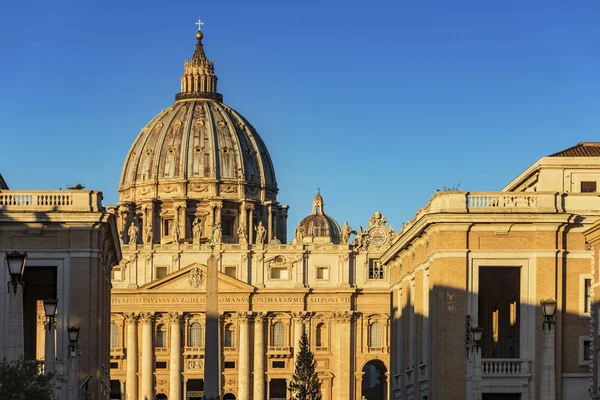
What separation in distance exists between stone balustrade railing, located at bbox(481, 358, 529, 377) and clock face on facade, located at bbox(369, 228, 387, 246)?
9575cm

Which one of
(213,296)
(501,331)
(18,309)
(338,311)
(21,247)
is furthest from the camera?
(338,311)

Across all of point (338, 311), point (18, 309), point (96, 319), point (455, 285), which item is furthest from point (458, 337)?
point (338, 311)

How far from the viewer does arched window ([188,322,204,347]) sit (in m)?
168

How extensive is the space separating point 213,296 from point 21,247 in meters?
10.5

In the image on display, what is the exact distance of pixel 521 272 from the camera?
8125 cm

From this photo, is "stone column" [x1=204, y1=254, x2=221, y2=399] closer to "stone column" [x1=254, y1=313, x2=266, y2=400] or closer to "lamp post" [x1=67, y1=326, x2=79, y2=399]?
"lamp post" [x1=67, y1=326, x2=79, y2=399]

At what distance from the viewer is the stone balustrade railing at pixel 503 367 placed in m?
79.0

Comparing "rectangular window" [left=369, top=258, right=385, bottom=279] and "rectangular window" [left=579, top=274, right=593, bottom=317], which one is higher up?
"rectangular window" [left=369, top=258, right=385, bottom=279]

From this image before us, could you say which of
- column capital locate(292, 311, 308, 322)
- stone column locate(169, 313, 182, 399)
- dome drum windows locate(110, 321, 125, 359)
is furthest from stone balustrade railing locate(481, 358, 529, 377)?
dome drum windows locate(110, 321, 125, 359)

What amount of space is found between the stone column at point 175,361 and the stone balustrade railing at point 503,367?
3534 inches

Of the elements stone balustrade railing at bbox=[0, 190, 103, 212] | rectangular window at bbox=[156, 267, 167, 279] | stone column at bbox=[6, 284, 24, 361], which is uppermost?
stone balustrade railing at bbox=[0, 190, 103, 212]

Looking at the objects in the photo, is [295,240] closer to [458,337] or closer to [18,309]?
[458,337]

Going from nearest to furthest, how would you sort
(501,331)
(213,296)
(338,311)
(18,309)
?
(18,309)
(213,296)
(501,331)
(338,311)

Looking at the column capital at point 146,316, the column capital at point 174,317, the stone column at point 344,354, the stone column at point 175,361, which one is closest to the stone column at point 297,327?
the stone column at point 344,354
